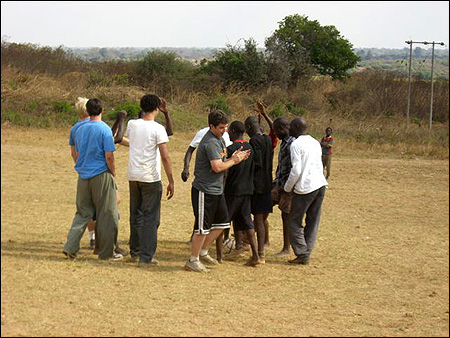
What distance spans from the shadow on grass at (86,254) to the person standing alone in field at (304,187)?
1.32 meters

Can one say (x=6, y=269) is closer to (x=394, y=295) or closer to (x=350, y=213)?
(x=394, y=295)

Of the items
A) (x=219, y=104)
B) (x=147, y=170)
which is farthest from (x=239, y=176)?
(x=219, y=104)

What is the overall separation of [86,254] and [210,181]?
158 cm

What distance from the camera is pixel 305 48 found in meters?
30.3

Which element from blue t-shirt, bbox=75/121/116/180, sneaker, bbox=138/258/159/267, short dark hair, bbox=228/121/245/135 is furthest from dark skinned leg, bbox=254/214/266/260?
blue t-shirt, bbox=75/121/116/180

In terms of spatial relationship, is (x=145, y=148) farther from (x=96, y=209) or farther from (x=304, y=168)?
(x=304, y=168)

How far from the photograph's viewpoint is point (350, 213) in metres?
12.1

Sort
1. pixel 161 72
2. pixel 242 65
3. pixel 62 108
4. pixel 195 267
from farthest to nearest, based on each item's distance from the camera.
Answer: pixel 242 65
pixel 161 72
pixel 62 108
pixel 195 267

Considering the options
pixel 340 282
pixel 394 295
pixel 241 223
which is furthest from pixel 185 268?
pixel 394 295

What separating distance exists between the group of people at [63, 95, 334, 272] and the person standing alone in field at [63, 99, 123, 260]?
1 cm

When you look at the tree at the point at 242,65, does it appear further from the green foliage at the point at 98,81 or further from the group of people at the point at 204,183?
the group of people at the point at 204,183

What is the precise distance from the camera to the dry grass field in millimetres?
5340

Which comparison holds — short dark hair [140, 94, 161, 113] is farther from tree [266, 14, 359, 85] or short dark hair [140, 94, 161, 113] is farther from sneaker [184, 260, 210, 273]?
tree [266, 14, 359, 85]

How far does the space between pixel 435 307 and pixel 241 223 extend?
7.53ft
